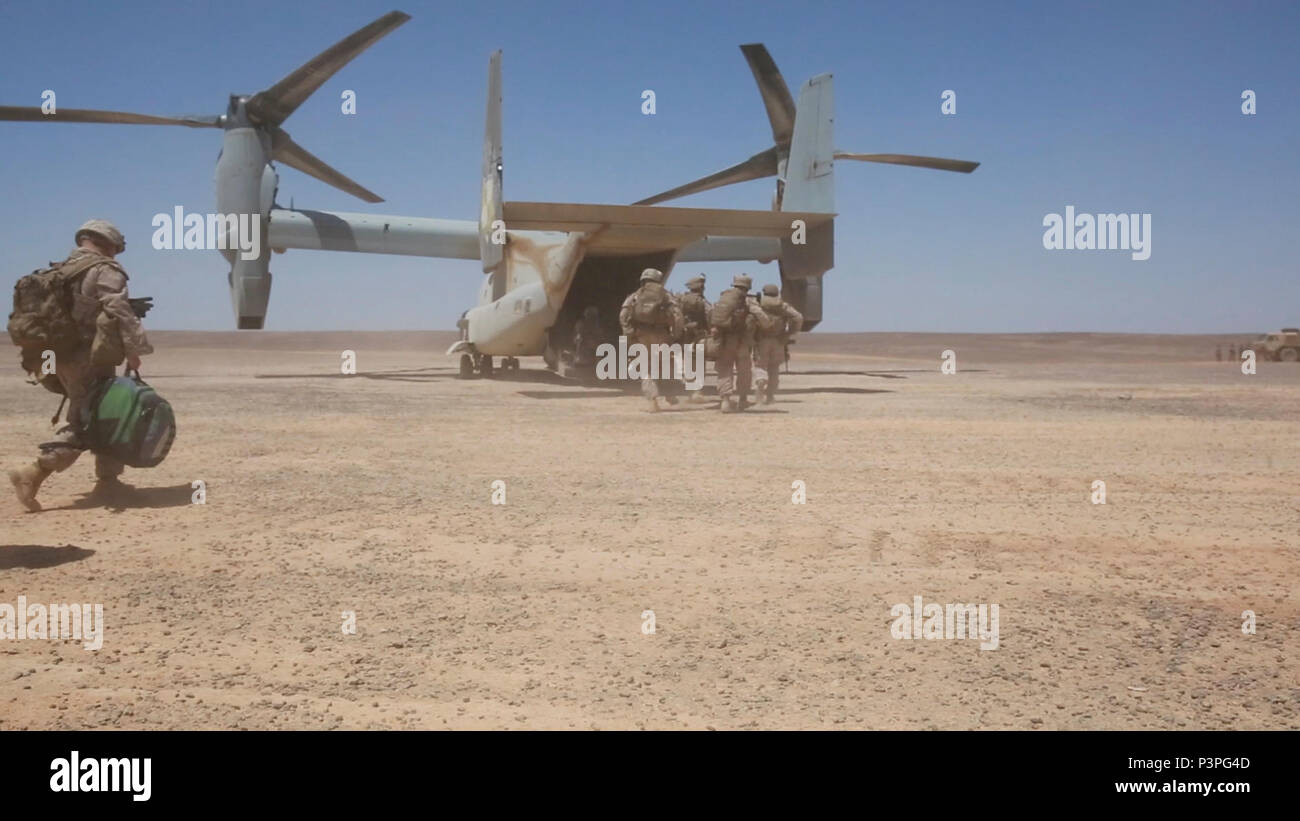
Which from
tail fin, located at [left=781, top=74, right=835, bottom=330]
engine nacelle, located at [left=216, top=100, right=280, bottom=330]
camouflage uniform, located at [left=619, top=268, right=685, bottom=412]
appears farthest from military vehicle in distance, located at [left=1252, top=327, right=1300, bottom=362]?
engine nacelle, located at [left=216, top=100, right=280, bottom=330]

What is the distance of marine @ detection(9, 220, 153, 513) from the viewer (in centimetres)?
632

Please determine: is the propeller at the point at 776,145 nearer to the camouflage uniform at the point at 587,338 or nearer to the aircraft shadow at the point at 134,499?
the camouflage uniform at the point at 587,338

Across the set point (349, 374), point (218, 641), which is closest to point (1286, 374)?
point (349, 374)

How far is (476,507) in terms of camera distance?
6660 mm

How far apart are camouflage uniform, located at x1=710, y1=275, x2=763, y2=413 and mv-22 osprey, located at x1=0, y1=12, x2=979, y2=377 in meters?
2.58

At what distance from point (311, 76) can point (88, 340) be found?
622 inches

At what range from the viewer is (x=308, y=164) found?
22.8m

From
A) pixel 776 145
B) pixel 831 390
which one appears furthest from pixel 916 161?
pixel 831 390

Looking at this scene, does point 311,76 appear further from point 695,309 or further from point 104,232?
point 104,232

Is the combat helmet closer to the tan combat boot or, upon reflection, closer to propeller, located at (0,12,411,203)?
the tan combat boot

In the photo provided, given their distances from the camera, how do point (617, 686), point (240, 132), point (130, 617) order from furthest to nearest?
point (240, 132)
point (130, 617)
point (617, 686)

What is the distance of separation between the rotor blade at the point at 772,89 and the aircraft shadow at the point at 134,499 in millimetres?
18817
